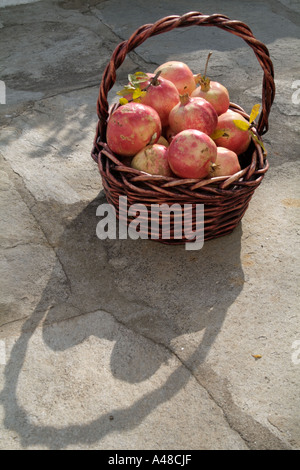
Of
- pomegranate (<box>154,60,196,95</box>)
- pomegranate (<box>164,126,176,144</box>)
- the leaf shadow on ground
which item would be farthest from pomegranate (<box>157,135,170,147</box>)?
the leaf shadow on ground

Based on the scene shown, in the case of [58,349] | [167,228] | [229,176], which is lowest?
[58,349]

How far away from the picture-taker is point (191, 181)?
180cm

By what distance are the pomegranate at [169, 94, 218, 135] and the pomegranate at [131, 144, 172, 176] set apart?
15cm

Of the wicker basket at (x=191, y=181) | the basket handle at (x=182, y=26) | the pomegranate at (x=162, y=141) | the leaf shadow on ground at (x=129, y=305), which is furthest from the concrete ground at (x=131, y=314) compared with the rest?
the basket handle at (x=182, y=26)

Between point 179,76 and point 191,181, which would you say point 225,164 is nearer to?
point 191,181

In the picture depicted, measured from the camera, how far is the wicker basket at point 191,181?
5.95ft

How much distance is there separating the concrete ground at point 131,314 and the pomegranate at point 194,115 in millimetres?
503

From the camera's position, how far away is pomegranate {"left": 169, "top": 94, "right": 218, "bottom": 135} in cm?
198

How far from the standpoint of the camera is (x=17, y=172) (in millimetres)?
2543

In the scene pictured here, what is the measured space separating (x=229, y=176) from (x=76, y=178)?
3.16 ft

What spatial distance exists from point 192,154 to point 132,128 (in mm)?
290

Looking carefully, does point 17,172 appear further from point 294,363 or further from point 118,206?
point 294,363

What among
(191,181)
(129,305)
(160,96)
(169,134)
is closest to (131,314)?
(129,305)
